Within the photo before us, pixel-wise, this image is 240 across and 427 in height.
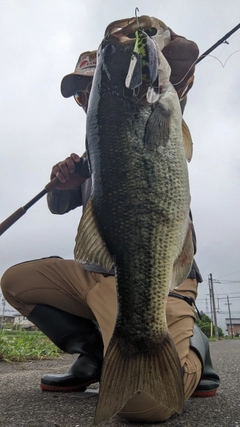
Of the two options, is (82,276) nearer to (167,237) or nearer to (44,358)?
(167,237)

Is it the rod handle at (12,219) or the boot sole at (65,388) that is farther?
the rod handle at (12,219)

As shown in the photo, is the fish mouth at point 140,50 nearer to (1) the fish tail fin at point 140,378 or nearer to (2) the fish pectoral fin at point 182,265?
(2) the fish pectoral fin at point 182,265

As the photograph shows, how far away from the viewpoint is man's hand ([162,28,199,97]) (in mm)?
2358

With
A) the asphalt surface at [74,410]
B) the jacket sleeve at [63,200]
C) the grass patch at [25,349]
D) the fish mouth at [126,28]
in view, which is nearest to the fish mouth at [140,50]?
the fish mouth at [126,28]

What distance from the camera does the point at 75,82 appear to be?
10.4ft

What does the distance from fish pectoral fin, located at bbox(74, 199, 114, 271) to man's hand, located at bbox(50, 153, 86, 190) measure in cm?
79

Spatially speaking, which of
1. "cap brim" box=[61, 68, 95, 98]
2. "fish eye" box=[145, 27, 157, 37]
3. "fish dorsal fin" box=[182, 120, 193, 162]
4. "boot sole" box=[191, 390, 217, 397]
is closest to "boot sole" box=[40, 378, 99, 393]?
"boot sole" box=[191, 390, 217, 397]

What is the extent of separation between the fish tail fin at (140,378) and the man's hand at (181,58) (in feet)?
5.05

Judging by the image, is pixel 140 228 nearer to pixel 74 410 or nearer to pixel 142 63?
pixel 142 63

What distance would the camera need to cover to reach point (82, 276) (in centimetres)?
279

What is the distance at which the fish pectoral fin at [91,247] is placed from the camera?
188cm

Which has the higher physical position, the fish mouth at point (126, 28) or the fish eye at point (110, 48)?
the fish mouth at point (126, 28)

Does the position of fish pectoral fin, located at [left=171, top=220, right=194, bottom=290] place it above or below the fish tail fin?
above

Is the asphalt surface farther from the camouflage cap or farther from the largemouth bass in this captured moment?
the camouflage cap
